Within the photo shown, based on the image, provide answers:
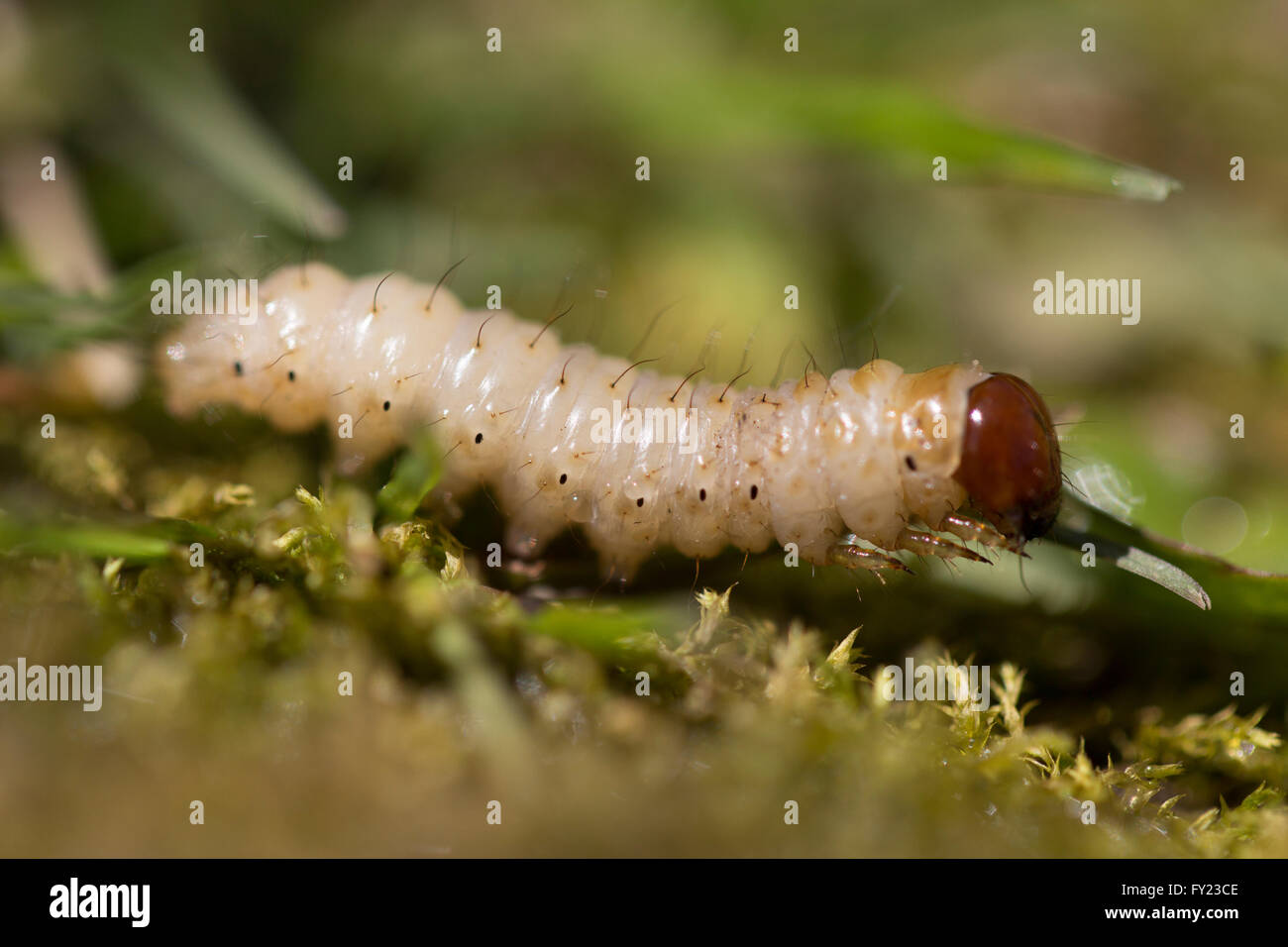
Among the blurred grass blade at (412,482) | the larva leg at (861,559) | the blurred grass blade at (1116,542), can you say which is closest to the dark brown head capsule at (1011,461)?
the blurred grass blade at (1116,542)

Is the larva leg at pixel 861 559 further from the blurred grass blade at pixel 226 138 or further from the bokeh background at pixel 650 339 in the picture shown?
the blurred grass blade at pixel 226 138

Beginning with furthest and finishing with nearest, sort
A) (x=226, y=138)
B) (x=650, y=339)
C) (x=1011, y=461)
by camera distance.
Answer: (x=650, y=339) → (x=226, y=138) → (x=1011, y=461)

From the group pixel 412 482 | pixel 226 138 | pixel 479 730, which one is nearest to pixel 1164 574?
pixel 479 730

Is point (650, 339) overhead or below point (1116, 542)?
overhead

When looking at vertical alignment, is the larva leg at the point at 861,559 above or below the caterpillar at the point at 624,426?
below

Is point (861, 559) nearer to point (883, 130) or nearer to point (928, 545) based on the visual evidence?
point (928, 545)

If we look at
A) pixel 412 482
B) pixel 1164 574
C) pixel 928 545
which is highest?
pixel 412 482

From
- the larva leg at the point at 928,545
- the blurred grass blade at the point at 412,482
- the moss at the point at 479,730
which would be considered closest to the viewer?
the moss at the point at 479,730
